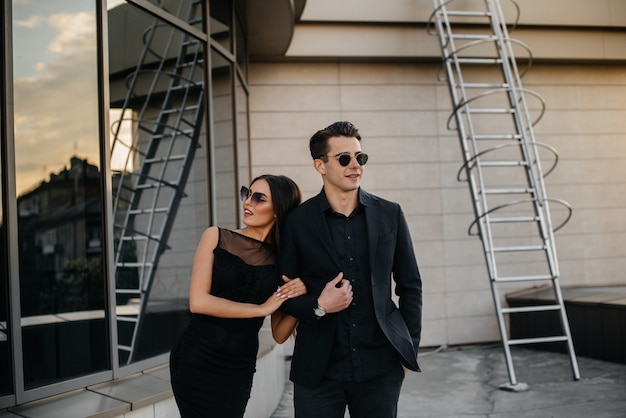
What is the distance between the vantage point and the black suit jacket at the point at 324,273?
7.77ft

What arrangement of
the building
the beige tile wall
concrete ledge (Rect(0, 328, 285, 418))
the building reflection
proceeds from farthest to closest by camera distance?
the beige tile wall < the building reflection < the building < concrete ledge (Rect(0, 328, 285, 418))

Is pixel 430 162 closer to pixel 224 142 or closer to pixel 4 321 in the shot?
pixel 224 142

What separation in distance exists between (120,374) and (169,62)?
221cm

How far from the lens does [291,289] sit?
2.40 m

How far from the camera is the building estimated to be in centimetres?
367

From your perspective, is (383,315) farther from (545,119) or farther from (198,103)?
(545,119)

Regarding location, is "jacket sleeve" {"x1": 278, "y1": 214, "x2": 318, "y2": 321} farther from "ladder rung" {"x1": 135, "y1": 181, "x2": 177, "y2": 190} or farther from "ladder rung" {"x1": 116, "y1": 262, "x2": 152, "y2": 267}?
"ladder rung" {"x1": 135, "y1": 181, "x2": 177, "y2": 190}

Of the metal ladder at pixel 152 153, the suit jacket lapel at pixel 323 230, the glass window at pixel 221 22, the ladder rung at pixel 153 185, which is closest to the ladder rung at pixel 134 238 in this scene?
the metal ladder at pixel 152 153

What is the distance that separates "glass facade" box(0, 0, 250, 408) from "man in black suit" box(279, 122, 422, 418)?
1.56m

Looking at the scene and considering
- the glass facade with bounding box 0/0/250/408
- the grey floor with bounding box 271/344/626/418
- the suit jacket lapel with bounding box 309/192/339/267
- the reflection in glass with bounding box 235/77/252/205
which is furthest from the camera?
the reflection in glass with bounding box 235/77/252/205

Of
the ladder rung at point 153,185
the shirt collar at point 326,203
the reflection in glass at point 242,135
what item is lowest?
the shirt collar at point 326,203

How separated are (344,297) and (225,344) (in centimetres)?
47

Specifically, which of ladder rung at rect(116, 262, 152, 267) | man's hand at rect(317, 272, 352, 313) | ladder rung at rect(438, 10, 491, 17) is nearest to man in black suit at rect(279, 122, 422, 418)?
man's hand at rect(317, 272, 352, 313)

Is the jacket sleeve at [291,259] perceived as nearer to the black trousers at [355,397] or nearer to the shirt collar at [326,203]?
the shirt collar at [326,203]
